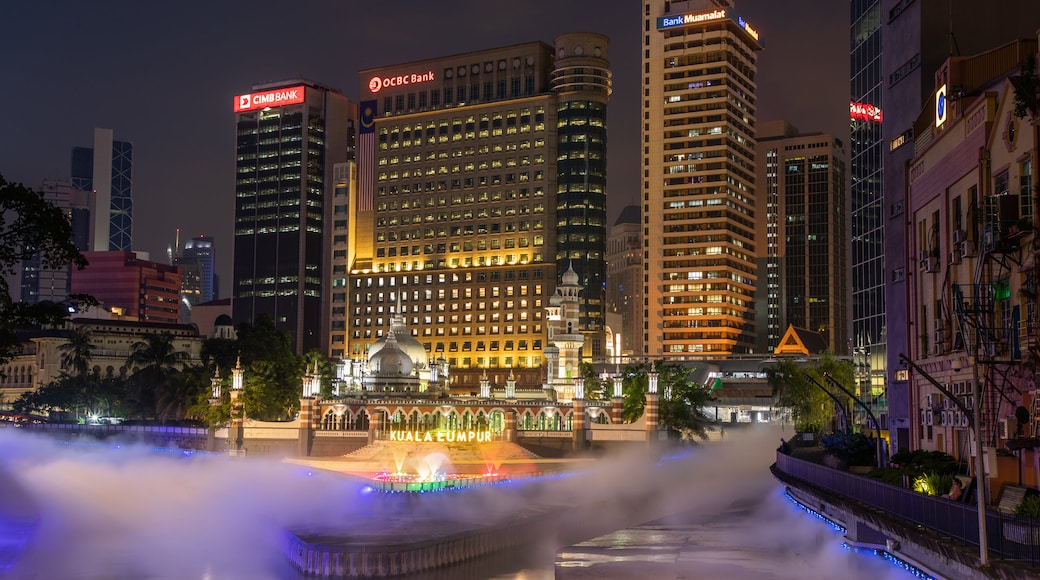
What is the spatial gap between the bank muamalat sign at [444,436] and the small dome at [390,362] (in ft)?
68.3

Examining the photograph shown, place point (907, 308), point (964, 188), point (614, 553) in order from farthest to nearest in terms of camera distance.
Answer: point (907, 308) < point (614, 553) < point (964, 188)

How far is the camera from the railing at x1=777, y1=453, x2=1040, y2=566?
28.4 meters

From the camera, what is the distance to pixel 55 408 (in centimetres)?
18338

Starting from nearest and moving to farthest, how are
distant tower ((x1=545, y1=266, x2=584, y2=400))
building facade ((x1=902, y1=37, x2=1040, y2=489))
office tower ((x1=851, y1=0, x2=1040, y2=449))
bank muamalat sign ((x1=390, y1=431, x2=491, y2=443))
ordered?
building facade ((x1=902, y1=37, x2=1040, y2=489))
office tower ((x1=851, y1=0, x2=1040, y2=449))
bank muamalat sign ((x1=390, y1=431, x2=491, y2=443))
distant tower ((x1=545, y1=266, x2=584, y2=400))

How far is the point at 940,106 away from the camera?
55406 mm

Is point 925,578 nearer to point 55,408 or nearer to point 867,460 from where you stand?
point 867,460

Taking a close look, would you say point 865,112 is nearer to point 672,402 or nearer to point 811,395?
point 811,395

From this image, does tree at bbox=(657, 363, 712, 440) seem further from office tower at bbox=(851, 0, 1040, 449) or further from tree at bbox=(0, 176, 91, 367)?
tree at bbox=(0, 176, 91, 367)

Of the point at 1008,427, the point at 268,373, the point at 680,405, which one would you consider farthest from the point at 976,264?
the point at 268,373

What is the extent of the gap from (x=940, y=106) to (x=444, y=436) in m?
61.8

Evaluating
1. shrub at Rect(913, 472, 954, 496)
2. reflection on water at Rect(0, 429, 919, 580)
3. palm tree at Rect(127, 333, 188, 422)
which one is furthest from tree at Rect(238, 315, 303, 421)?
shrub at Rect(913, 472, 954, 496)

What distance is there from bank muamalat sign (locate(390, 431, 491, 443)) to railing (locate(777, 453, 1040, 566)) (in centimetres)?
5866

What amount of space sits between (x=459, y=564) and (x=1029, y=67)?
38.7m

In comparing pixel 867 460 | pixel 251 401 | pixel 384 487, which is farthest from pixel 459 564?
pixel 251 401
